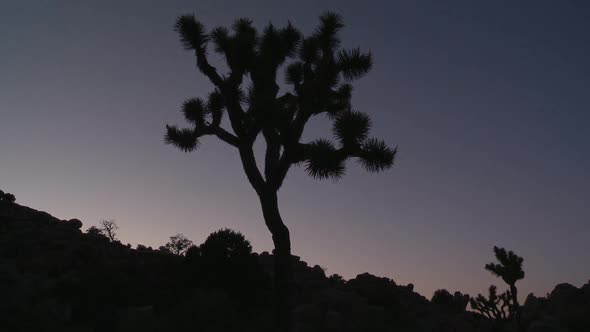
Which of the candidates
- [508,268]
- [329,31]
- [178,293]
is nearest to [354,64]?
[329,31]

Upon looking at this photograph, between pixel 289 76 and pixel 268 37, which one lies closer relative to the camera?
pixel 268 37

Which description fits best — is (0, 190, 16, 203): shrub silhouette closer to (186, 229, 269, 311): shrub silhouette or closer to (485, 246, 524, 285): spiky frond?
(186, 229, 269, 311): shrub silhouette

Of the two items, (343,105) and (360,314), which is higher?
(343,105)

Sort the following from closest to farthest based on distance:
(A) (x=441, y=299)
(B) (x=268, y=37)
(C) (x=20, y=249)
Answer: (B) (x=268, y=37)
(C) (x=20, y=249)
(A) (x=441, y=299)

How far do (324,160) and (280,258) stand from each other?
2285mm

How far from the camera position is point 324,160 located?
34.0 feet

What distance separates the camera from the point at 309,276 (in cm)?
2553

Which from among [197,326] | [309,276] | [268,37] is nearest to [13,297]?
[197,326]

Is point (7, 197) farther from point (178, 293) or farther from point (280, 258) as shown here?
point (280, 258)

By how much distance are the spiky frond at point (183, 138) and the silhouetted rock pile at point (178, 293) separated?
3.54m

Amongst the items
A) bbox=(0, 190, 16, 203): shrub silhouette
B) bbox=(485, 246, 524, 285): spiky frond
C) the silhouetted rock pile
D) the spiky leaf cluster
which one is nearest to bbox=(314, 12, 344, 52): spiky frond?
the spiky leaf cluster

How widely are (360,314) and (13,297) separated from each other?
40.2ft

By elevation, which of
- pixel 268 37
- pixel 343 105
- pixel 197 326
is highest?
pixel 268 37

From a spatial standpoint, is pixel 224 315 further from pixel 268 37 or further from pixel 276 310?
pixel 268 37
